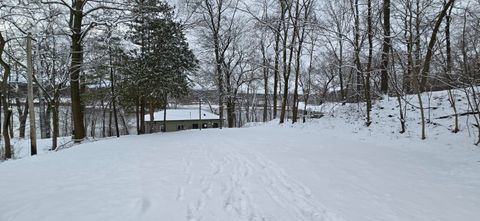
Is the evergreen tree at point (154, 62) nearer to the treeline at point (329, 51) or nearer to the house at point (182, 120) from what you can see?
the treeline at point (329, 51)

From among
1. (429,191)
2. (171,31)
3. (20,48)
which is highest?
(171,31)

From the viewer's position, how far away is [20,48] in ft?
58.4

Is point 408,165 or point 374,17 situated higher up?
point 374,17

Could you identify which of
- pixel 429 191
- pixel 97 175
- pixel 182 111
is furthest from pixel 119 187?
pixel 182 111

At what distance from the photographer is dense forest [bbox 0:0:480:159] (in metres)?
9.94

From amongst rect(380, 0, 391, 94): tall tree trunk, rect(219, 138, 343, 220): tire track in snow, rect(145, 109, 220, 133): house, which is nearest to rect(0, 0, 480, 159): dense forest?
rect(380, 0, 391, 94): tall tree trunk

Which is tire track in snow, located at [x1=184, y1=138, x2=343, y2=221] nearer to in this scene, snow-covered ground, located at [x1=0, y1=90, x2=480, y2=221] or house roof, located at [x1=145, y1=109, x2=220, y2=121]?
snow-covered ground, located at [x1=0, y1=90, x2=480, y2=221]

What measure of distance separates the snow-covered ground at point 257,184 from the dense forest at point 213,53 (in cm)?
255

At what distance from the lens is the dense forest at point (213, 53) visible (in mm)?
9938

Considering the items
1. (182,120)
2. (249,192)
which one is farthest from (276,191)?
(182,120)

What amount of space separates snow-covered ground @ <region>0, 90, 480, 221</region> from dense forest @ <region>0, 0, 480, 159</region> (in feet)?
8.38

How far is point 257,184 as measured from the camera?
17.0ft

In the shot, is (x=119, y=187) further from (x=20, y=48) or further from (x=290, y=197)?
(x=20, y=48)

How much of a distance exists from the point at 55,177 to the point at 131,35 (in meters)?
16.4
